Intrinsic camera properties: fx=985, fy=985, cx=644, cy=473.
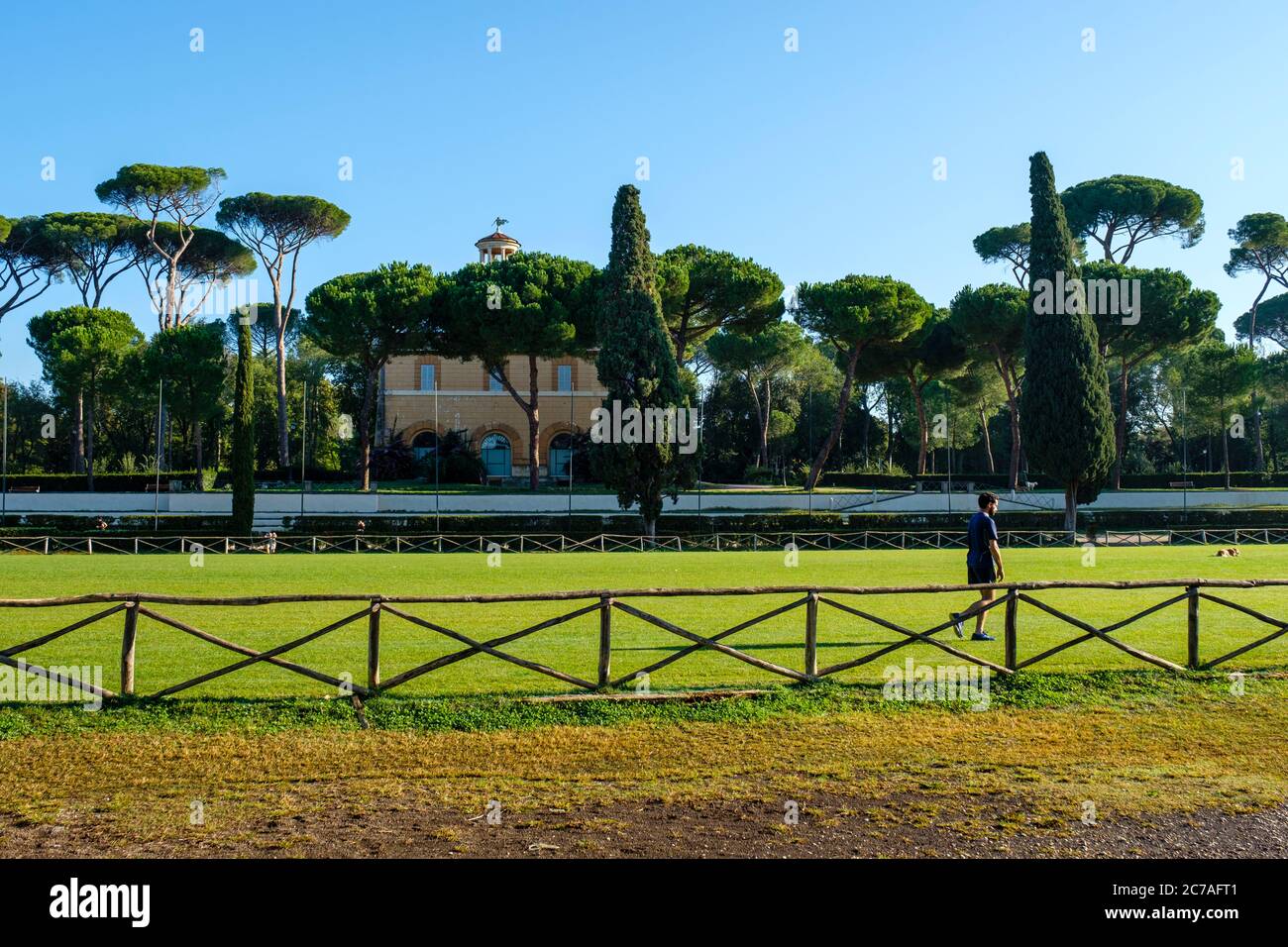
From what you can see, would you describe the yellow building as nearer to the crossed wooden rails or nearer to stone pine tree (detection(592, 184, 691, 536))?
stone pine tree (detection(592, 184, 691, 536))

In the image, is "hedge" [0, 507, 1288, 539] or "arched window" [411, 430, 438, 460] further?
"arched window" [411, 430, 438, 460]

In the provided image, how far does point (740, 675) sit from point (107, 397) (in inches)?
1781

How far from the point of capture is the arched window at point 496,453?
5412 cm

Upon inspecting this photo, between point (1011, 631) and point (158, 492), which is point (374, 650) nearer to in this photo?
point (1011, 631)

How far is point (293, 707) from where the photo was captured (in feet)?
28.5

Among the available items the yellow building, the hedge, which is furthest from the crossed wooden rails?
the yellow building

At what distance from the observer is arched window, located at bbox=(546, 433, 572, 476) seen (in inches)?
2089

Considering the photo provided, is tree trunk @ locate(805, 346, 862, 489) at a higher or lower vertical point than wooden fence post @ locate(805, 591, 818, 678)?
higher

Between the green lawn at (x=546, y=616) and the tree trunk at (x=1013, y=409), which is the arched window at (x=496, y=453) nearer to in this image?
the tree trunk at (x=1013, y=409)

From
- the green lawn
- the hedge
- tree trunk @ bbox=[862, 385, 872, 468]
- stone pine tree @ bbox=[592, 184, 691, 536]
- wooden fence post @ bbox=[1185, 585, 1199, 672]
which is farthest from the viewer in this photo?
tree trunk @ bbox=[862, 385, 872, 468]

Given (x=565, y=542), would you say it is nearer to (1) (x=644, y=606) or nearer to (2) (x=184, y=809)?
(1) (x=644, y=606)

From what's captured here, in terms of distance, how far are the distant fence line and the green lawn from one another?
5.17m

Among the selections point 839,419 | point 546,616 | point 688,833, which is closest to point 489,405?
point 839,419
